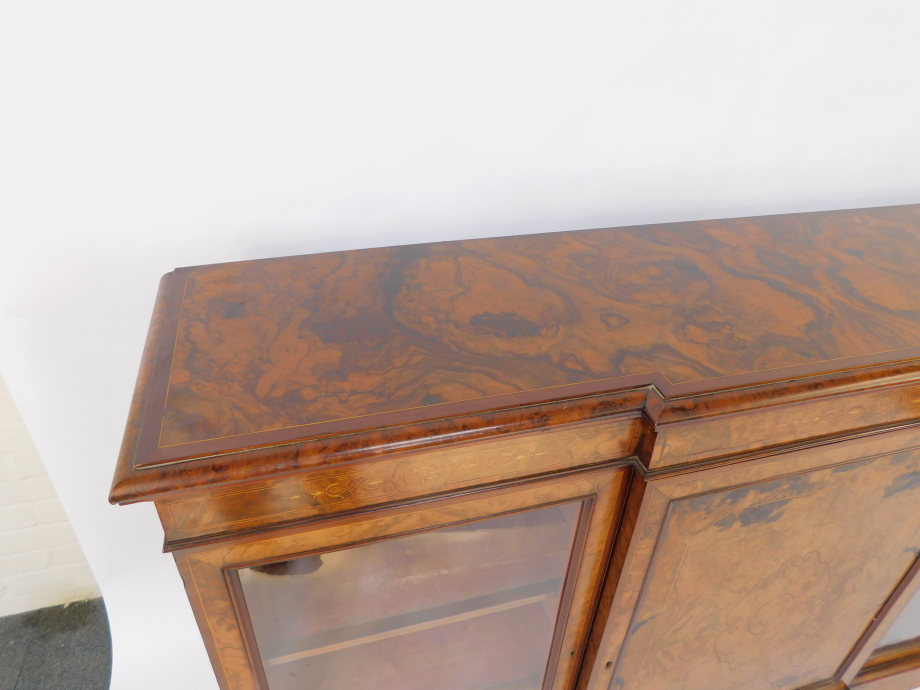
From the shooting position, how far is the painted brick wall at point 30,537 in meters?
1.09

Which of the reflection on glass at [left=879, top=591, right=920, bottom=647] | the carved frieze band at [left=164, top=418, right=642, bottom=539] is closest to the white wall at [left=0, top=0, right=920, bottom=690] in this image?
the carved frieze band at [left=164, top=418, right=642, bottom=539]

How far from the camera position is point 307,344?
0.59 m

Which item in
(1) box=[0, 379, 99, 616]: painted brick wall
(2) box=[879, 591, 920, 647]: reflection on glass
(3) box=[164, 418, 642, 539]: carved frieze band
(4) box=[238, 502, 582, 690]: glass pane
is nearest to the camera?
(3) box=[164, 418, 642, 539]: carved frieze band

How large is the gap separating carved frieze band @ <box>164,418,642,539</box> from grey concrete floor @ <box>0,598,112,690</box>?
98 centimetres

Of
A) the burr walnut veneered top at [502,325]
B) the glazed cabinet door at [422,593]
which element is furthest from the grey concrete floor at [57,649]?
the burr walnut veneered top at [502,325]

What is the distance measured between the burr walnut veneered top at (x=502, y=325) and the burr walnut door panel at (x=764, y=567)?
0.41 feet

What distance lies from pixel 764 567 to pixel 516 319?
0.43 m

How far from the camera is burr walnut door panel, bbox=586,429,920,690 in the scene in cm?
63

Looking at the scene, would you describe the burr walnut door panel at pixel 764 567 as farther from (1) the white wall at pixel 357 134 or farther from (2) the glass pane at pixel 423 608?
(1) the white wall at pixel 357 134

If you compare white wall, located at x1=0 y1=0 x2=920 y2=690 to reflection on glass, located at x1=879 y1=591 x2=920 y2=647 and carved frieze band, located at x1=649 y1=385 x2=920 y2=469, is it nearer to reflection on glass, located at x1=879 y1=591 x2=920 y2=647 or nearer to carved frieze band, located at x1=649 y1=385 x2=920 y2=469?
carved frieze band, located at x1=649 y1=385 x2=920 y2=469

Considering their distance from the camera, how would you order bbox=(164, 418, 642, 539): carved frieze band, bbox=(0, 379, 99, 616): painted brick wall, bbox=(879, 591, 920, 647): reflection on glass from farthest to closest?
bbox=(0, 379, 99, 616): painted brick wall → bbox=(879, 591, 920, 647): reflection on glass → bbox=(164, 418, 642, 539): carved frieze band

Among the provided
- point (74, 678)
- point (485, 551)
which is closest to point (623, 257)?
point (485, 551)

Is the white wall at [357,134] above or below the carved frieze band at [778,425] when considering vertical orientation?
above

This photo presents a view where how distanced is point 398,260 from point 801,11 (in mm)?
637
